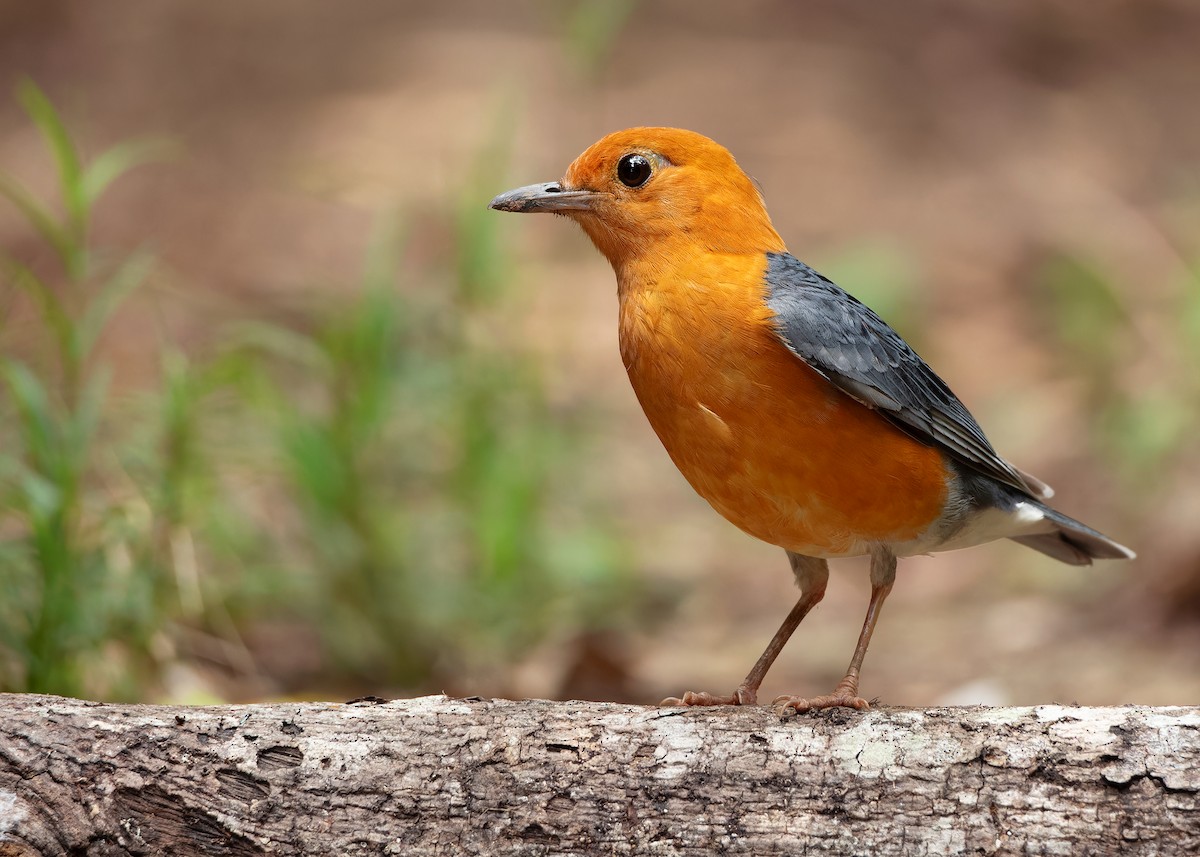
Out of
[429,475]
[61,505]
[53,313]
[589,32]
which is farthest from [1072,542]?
[53,313]

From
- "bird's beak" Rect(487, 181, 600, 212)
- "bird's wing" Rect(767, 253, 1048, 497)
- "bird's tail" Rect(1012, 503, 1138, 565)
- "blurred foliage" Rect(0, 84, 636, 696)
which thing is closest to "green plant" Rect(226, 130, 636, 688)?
"blurred foliage" Rect(0, 84, 636, 696)

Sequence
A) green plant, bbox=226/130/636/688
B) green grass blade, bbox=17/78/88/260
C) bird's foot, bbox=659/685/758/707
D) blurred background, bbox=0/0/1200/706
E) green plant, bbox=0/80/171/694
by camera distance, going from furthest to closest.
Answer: green plant, bbox=226/130/636/688 < blurred background, bbox=0/0/1200/706 < green grass blade, bbox=17/78/88/260 < green plant, bbox=0/80/171/694 < bird's foot, bbox=659/685/758/707

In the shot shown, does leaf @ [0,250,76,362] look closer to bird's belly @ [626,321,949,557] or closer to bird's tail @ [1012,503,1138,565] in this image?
bird's belly @ [626,321,949,557]

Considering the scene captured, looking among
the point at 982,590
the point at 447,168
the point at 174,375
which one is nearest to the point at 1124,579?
the point at 982,590

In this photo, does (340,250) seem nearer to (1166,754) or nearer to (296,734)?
(296,734)

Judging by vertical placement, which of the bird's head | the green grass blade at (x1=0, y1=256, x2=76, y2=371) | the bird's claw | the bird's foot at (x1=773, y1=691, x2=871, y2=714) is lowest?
the bird's foot at (x1=773, y1=691, x2=871, y2=714)

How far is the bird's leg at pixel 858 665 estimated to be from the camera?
3988mm

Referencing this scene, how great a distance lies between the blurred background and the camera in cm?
581

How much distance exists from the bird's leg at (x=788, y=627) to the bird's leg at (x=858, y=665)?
0.22 metres

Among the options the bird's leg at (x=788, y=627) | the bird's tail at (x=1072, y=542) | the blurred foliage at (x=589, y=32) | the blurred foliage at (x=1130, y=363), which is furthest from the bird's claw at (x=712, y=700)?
the blurred foliage at (x=1130, y=363)

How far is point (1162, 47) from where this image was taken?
1559 centimetres

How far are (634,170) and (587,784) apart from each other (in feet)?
7.27

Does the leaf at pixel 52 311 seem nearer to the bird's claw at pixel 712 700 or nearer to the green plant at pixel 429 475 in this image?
the green plant at pixel 429 475

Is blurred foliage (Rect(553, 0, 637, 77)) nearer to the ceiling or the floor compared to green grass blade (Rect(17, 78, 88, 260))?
nearer to the ceiling
